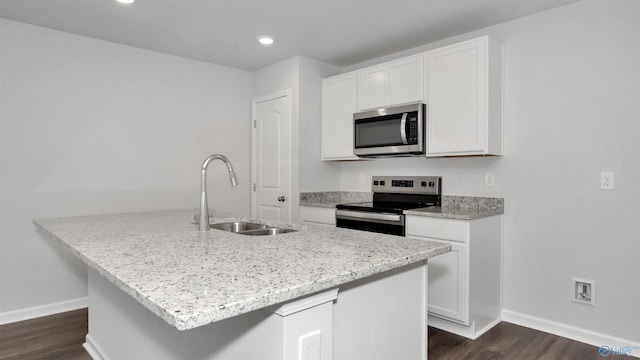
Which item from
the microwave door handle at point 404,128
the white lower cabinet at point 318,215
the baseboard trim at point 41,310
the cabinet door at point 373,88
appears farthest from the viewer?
the white lower cabinet at point 318,215

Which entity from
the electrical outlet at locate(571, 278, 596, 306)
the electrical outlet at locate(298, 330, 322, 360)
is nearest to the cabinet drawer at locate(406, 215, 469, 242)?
the electrical outlet at locate(571, 278, 596, 306)

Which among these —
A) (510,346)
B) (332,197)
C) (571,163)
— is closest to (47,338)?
(332,197)

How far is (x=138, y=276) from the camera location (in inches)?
42.7

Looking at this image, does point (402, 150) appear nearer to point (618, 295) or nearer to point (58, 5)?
point (618, 295)

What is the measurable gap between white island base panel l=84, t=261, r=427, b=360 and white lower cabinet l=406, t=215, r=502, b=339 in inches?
41.3

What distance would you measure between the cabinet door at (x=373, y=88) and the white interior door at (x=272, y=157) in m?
0.77

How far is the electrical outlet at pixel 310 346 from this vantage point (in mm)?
1074

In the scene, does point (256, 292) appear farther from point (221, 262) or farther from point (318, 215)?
point (318, 215)

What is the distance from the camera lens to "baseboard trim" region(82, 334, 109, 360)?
2162 mm

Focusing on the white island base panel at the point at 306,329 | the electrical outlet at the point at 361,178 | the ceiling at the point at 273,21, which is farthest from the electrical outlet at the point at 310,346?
the electrical outlet at the point at 361,178

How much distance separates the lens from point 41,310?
303 centimetres

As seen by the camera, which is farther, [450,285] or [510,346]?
[450,285]

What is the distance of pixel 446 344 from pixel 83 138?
3301 mm

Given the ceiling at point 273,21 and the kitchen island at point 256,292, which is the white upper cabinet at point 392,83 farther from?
the kitchen island at point 256,292
